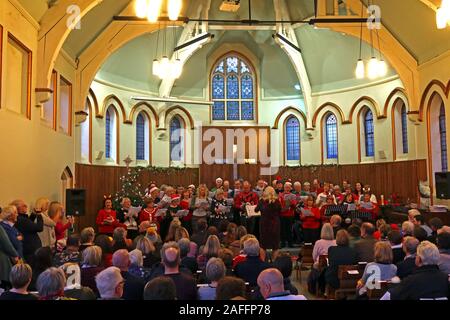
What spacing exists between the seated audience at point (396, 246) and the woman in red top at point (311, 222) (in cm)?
508

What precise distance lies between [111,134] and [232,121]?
5462 millimetres

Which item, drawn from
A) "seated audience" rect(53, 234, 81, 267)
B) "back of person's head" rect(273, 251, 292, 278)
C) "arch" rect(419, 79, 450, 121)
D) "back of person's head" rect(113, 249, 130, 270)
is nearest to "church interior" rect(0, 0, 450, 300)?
"back of person's head" rect(113, 249, 130, 270)

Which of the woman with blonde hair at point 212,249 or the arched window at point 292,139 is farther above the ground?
the arched window at point 292,139

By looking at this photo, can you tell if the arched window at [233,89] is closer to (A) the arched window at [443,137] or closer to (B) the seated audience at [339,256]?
(A) the arched window at [443,137]

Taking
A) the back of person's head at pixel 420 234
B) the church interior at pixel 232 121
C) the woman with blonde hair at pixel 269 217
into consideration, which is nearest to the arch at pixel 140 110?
the church interior at pixel 232 121

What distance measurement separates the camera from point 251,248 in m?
5.42

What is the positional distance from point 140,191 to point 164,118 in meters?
3.53

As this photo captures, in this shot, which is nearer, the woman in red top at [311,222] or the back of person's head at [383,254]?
the back of person's head at [383,254]

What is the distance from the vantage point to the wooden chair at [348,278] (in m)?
6.46

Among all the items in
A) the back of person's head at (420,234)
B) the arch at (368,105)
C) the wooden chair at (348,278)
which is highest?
the arch at (368,105)

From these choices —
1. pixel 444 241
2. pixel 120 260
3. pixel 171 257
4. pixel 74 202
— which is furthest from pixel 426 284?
pixel 74 202

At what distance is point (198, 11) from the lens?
1772 centimetres
